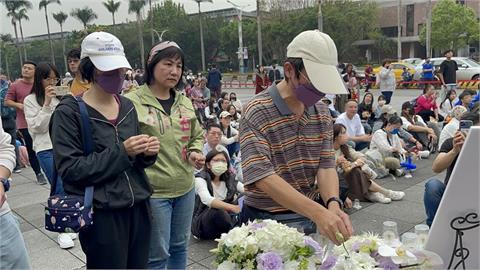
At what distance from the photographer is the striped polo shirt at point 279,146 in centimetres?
180

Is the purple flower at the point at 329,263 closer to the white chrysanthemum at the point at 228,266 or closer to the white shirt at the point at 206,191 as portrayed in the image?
the white chrysanthemum at the point at 228,266

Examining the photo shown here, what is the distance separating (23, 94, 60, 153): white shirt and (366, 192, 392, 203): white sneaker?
365 centimetres

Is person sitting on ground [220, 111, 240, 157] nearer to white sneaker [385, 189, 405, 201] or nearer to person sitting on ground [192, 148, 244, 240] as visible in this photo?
person sitting on ground [192, 148, 244, 240]

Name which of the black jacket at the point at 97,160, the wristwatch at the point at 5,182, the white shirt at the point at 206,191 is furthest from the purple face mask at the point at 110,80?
the white shirt at the point at 206,191

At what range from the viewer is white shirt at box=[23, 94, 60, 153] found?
152 inches

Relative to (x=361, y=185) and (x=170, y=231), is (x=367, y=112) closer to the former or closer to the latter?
(x=361, y=185)

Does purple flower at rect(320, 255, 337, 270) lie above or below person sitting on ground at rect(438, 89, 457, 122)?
above

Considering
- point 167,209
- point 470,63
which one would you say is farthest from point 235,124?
point 470,63

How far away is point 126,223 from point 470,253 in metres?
1.45

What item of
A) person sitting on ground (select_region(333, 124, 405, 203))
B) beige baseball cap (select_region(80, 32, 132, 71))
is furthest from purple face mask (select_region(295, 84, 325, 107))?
person sitting on ground (select_region(333, 124, 405, 203))

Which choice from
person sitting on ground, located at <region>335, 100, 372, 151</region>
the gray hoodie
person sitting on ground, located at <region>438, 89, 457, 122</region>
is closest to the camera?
the gray hoodie

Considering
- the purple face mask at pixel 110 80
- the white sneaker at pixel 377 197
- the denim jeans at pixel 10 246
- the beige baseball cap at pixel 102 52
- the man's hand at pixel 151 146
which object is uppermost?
the beige baseball cap at pixel 102 52

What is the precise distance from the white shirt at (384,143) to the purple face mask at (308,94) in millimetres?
4932

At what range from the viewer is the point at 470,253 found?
1.54m
